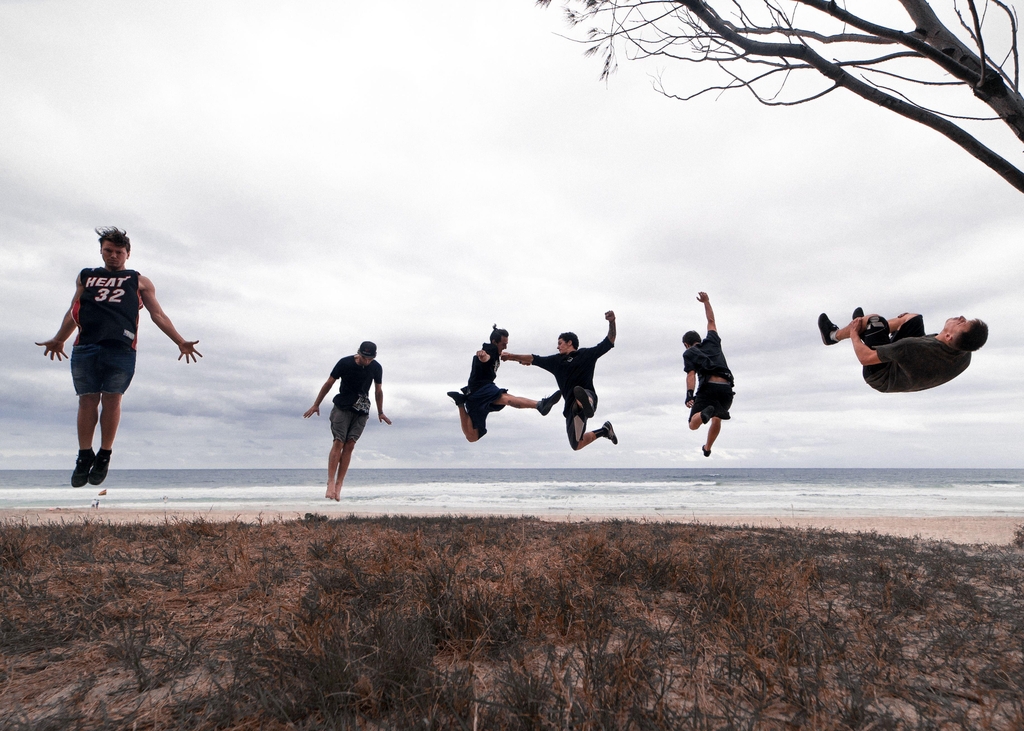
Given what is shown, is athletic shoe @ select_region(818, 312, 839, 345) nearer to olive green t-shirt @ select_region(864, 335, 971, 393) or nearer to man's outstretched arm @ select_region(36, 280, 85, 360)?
olive green t-shirt @ select_region(864, 335, 971, 393)

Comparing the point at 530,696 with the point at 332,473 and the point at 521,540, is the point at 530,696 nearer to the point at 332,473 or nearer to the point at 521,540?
the point at 521,540

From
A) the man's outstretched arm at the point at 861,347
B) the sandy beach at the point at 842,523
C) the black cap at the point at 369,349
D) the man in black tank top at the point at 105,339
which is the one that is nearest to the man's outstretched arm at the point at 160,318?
the man in black tank top at the point at 105,339

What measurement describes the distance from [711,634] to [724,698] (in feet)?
2.46

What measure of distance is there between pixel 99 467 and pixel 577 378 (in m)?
6.27

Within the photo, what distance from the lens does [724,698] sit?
272 cm

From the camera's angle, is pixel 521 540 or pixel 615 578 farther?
pixel 521 540

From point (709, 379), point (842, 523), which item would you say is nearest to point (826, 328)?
point (709, 379)

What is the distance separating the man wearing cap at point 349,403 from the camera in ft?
34.4

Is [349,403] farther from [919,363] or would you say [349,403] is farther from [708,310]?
[919,363]

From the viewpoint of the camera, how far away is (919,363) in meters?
4.40

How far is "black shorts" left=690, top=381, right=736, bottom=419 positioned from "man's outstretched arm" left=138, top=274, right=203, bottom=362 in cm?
738

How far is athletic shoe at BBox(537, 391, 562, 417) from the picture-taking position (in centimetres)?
843

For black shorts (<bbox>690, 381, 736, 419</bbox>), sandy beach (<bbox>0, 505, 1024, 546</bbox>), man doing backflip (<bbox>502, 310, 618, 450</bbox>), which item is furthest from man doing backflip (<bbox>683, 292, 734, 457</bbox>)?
sandy beach (<bbox>0, 505, 1024, 546</bbox>)

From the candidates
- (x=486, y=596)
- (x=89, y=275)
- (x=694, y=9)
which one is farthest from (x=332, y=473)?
(x=694, y=9)
